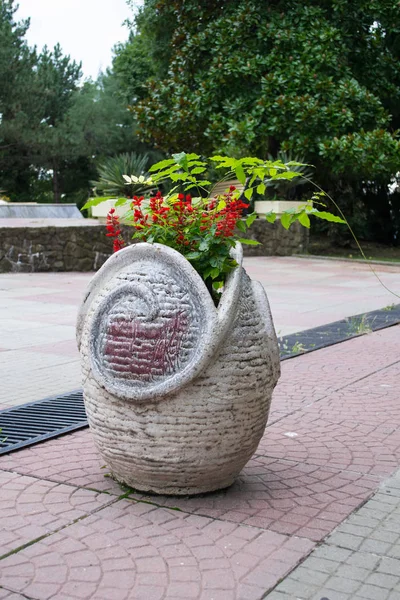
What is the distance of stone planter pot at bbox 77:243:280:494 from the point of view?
364 cm

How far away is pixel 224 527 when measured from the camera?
11.6 ft

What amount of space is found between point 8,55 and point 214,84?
17.2 meters

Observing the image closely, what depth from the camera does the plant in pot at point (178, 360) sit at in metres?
3.64

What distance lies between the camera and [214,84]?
70.5 feet

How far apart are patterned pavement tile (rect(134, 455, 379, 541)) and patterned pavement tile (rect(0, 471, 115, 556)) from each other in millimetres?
301

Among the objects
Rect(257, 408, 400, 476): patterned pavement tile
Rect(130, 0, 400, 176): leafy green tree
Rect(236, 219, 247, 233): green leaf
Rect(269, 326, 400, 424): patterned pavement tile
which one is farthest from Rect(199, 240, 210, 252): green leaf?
Rect(130, 0, 400, 176): leafy green tree

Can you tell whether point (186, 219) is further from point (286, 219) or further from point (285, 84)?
point (285, 84)

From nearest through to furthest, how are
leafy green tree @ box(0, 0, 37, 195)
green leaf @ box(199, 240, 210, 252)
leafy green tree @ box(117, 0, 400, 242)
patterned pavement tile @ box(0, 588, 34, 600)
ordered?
patterned pavement tile @ box(0, 588, 34, 600) → green leaf @ box(199, 240, 210, 252) → leafy green tree @ box(117, 0, 400, 242) → leafy green tree @ box(0, 0, 37, 195)

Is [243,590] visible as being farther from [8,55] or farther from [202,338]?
[8,55]

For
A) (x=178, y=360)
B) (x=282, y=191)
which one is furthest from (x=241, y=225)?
(x=282, y=191)

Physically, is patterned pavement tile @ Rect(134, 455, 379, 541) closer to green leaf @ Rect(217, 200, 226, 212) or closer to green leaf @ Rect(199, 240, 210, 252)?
green leaf @ Rect(199, 240, 210, 252)

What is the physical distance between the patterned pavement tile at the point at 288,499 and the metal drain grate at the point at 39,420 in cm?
132

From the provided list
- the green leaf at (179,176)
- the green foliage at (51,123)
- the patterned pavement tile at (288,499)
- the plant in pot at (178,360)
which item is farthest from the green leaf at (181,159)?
the green foliage at (51,123)

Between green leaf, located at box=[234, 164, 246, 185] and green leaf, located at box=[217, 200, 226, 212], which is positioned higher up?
green leaf, located at box=[234, 164, 246, 185]
